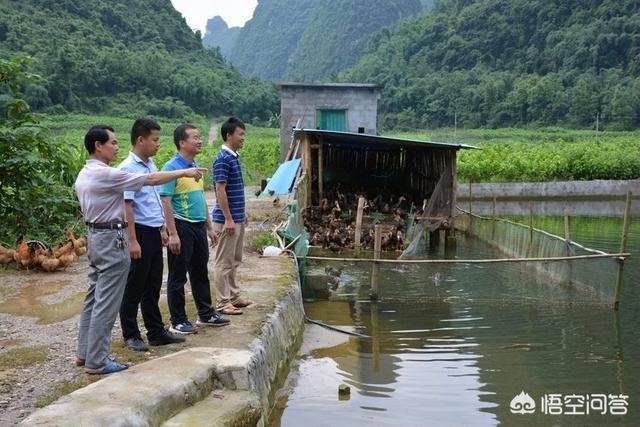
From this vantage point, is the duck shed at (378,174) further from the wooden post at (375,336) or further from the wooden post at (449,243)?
the wooden post at (375,336)

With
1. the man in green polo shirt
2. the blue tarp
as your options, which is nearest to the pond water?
the man in green polo shirt

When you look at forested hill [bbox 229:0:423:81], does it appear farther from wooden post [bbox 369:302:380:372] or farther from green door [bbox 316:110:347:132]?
wooden post [bbox 369:302:380:372]

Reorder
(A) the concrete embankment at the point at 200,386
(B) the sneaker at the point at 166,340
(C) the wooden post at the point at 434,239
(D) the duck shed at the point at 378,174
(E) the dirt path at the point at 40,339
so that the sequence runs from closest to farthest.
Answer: (A) the concrete embankment at the point at 200,386
(E) the dirt path at the point at 40,339
(B) the sneaker at the point at 166,340
(D) the duck shed at the point at 378,174
(C) the wooden post at the point at 434,239

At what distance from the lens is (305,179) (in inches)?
590

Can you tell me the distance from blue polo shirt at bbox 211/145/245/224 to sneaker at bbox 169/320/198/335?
103 cm

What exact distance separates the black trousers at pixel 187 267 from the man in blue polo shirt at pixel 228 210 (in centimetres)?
35

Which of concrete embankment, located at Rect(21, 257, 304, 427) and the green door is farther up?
the green door

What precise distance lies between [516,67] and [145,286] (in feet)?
178

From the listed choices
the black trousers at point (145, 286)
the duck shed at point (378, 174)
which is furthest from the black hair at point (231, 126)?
the duck shed at point (378, 174)

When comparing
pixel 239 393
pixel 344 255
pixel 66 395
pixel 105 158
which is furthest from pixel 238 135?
pixel 344 255

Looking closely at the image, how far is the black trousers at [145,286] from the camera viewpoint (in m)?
4.67

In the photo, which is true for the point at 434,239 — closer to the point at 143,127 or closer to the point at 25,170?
the point at 25,170

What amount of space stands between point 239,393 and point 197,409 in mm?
426

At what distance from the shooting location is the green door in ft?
71.5
